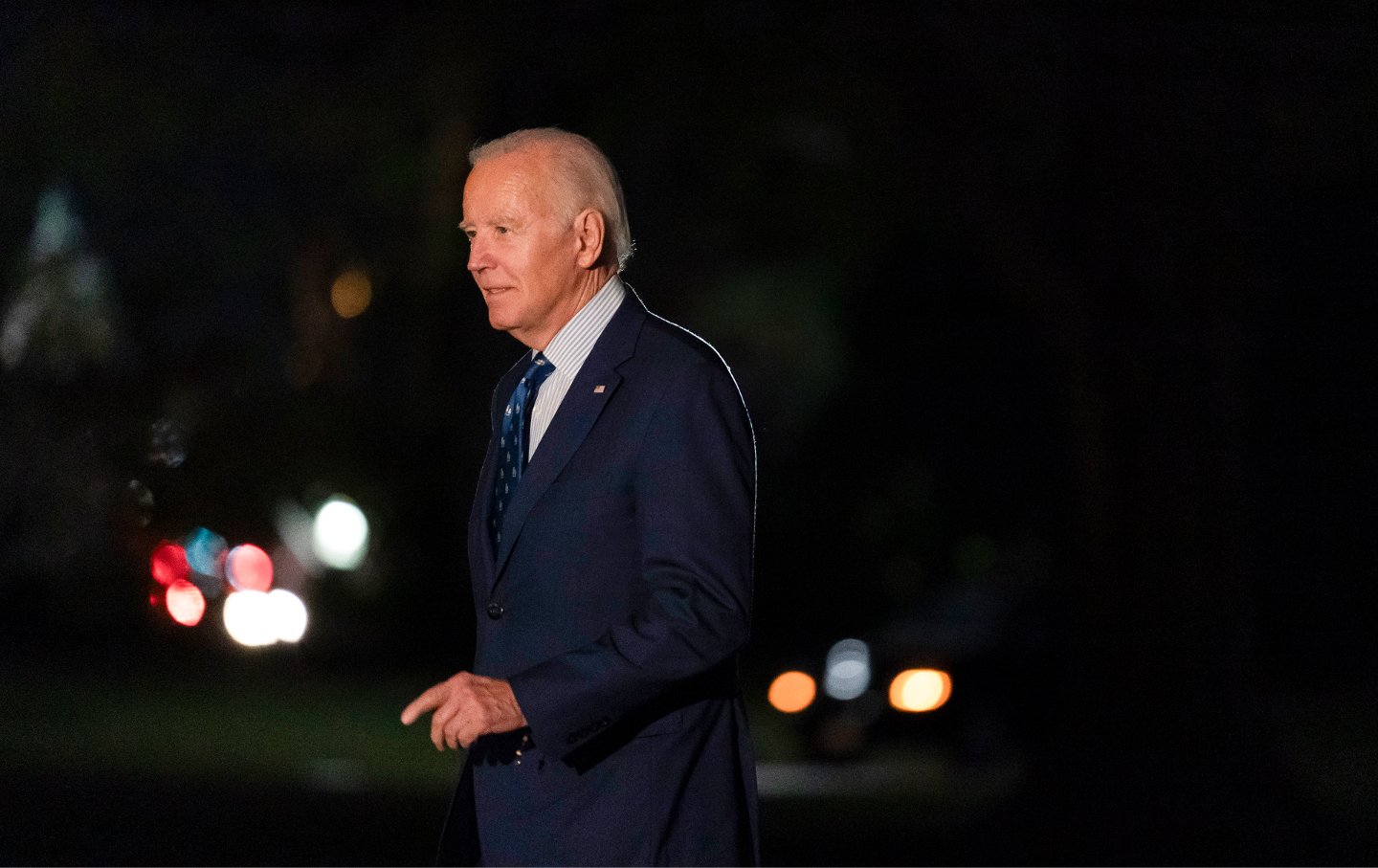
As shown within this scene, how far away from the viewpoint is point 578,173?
3.77m

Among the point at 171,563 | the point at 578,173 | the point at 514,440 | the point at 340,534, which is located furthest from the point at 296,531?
the point at 578,173

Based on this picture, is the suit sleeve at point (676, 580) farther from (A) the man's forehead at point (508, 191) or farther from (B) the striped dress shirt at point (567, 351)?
(A) the man's forehead at point (508, 191)

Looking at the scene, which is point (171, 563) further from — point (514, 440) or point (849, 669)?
point (514, 440)

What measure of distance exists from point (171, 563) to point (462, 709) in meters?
8.10

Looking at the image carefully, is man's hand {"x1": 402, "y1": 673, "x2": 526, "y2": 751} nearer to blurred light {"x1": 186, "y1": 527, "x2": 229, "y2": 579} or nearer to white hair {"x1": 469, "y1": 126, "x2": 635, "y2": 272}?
white hair {"x1": 469, "y1": 126, "x2": 635, "y2": 272}

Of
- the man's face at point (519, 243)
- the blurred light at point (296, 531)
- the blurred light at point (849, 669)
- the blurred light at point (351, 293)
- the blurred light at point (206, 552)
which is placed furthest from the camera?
the blurred light at point (296, 531)

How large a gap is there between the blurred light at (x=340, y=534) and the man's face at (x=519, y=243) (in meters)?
26.4

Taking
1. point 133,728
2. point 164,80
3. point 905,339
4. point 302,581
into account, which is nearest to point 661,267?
point 905,339

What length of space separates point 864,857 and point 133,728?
9.34 m

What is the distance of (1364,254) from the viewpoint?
2220 cm

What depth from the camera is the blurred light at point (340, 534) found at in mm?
30062

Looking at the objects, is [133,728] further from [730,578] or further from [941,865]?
[730,578]

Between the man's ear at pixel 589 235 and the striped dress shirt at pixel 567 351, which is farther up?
the man's ear at pixel 589 235

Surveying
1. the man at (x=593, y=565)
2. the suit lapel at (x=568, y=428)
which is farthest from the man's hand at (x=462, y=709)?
the suit lapel at (x=568, y=428)
